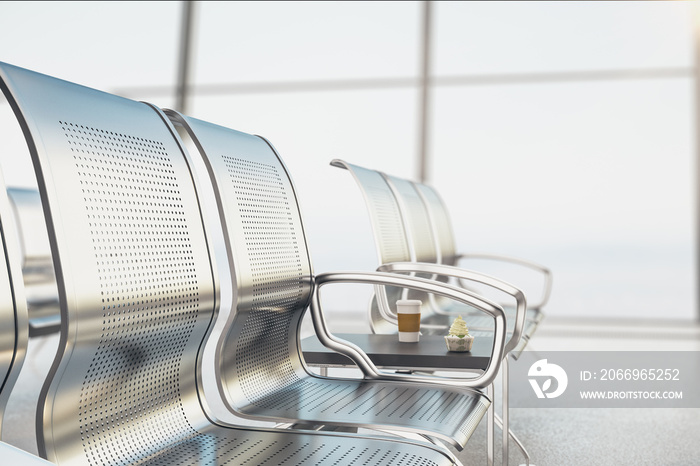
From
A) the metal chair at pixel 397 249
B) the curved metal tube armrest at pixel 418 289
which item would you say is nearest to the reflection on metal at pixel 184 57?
the metal chair at pixel 397 249

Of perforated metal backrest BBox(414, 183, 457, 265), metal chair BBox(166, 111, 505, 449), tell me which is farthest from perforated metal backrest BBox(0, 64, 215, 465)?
perforated metal backrest BBox(414, 183, 457, 265)

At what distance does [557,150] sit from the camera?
544 cm

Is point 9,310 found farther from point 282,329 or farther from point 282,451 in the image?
point 282,329

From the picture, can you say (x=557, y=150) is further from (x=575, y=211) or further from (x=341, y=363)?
(x=341, y=363)

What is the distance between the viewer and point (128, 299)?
941mm

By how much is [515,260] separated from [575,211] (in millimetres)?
2483

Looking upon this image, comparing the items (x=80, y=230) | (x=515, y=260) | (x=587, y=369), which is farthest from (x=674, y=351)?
(x=80, y=230)

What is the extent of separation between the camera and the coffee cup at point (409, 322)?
5.59 feet

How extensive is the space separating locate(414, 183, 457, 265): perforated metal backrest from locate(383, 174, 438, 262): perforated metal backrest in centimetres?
6

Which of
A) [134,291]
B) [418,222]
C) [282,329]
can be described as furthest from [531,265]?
[134,291]

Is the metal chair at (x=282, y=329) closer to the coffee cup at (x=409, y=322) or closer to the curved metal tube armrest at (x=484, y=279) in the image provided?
the curved metal tube armrest at (x=484, y=279)

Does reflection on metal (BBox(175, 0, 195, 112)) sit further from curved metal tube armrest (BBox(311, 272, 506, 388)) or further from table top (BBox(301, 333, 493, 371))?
curved metal tube armrest (BBox(311, 272, 506, 388))

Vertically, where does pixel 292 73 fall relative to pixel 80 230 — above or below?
above

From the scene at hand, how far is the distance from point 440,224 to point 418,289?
1.84 meters
